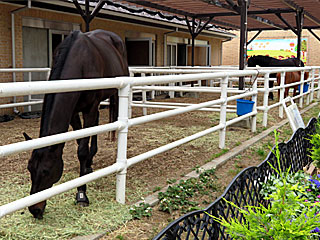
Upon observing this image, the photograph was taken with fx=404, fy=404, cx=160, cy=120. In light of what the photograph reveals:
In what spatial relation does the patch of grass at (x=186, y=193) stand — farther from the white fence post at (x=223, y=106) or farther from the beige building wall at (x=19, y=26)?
the beige building wall at (x=19, y=26)

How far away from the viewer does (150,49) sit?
1456cm

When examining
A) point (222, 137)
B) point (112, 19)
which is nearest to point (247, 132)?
point (222, 137)

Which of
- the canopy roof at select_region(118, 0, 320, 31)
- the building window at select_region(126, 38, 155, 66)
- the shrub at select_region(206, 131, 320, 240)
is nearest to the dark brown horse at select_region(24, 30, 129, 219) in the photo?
the shrub at select_region(206, 131, 320, 240)

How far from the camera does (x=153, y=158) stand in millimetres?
5438

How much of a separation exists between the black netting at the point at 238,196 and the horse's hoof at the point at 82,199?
2.97ft

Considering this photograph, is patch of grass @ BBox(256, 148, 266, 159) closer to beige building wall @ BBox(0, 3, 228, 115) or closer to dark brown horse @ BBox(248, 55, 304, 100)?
beige building wall @ BBox(0, 3, 228, 115)

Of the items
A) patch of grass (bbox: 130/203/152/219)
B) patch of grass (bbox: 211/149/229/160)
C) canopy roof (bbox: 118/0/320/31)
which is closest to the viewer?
patch of grass (bbox: 130/203/152/219)

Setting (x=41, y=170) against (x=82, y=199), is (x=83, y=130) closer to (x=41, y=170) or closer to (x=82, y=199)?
(x=41, y=170)

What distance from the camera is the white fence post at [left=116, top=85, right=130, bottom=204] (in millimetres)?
3455

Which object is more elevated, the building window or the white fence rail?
the building window

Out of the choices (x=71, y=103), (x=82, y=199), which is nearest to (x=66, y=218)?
(x=82, y=199)

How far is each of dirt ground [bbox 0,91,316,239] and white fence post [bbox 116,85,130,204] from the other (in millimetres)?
205

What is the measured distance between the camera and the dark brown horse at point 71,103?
312cm

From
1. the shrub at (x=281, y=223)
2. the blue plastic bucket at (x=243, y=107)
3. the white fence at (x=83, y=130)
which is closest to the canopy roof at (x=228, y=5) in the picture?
the blue plastic bucket at (x=243, y=107)
